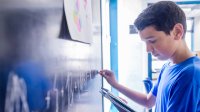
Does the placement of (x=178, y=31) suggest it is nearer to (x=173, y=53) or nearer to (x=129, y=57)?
(x=173, y=53)

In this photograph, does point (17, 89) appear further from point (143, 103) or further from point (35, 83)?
point (143, 103)

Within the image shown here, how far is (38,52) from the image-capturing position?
0.39 metres

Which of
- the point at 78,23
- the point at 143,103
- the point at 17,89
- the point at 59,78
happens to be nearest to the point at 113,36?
the point at 143,103

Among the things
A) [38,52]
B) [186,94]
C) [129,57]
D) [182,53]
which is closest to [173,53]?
[182,53]

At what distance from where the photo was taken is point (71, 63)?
65 cm

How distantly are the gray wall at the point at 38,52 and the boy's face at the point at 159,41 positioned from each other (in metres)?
0.40

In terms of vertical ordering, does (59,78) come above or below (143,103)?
above

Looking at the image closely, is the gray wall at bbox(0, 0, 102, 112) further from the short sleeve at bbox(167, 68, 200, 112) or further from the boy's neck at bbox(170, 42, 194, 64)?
the boy's neck at bbox(170, 42, 194, 64)

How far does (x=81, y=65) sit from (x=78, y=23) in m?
0.18

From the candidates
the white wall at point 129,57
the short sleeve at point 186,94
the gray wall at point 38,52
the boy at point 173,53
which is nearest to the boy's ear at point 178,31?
the boy at point 173,53

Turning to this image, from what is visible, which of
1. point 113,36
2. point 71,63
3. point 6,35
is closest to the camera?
point 6,35

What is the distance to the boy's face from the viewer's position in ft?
2.99

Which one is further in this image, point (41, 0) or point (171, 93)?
point (171, 93)

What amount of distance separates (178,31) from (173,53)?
107 millimetres
